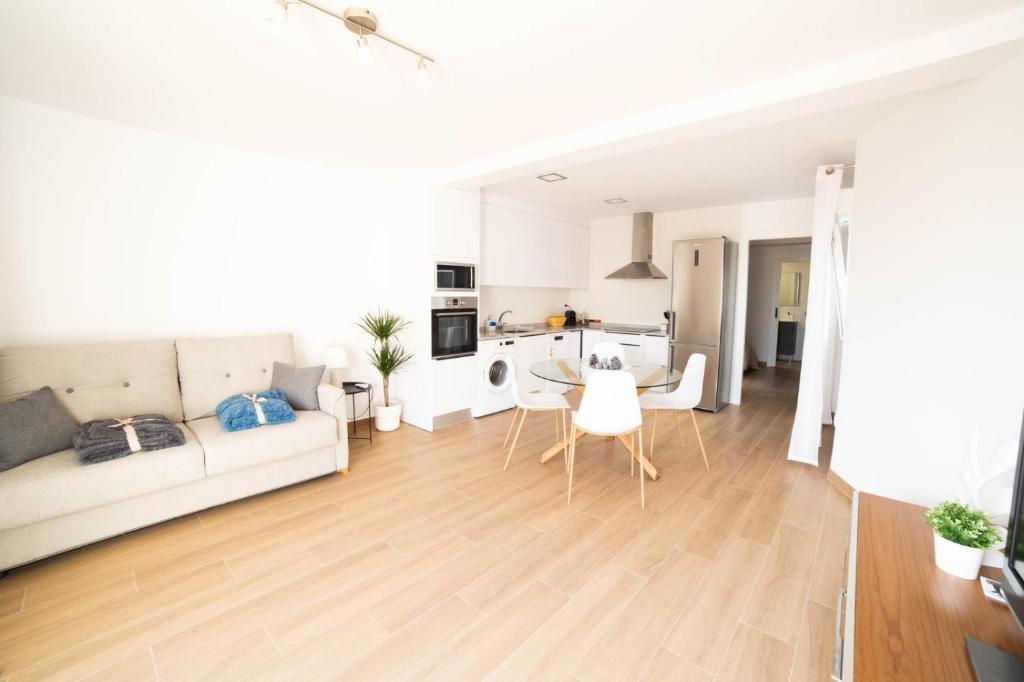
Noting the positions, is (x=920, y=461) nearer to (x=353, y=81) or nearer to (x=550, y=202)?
(x=353, y=81)

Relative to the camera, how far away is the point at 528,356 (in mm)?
5262

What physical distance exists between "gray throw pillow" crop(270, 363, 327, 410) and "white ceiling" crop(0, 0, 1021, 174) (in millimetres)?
1764

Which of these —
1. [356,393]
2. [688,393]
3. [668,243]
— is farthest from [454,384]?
[668,243]

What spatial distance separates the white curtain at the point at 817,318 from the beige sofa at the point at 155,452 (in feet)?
12.0

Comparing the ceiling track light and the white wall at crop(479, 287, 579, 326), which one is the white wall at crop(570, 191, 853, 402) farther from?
the ceiling track light

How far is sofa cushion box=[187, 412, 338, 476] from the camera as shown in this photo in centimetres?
262

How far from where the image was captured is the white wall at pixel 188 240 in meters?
2.72

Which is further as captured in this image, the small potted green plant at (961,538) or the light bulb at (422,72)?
the light bulb at (422,72)

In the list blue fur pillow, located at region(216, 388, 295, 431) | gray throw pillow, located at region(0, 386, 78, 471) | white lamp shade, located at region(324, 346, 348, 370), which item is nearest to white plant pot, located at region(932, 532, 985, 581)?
blue fur pillow, located at region(216, 388, 295, 431)

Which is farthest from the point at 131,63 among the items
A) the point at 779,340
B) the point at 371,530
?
the point at 779,340

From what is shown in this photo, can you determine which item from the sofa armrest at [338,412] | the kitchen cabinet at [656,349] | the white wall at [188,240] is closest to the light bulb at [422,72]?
the white wall at [188,240]

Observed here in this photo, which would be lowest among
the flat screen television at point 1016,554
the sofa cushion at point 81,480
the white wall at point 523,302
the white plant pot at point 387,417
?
the white plant pot at point 387,417

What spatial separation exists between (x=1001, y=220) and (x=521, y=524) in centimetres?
282

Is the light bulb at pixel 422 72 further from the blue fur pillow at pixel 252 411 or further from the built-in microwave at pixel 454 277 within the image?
the blue fur pillow at pixel 252 411
